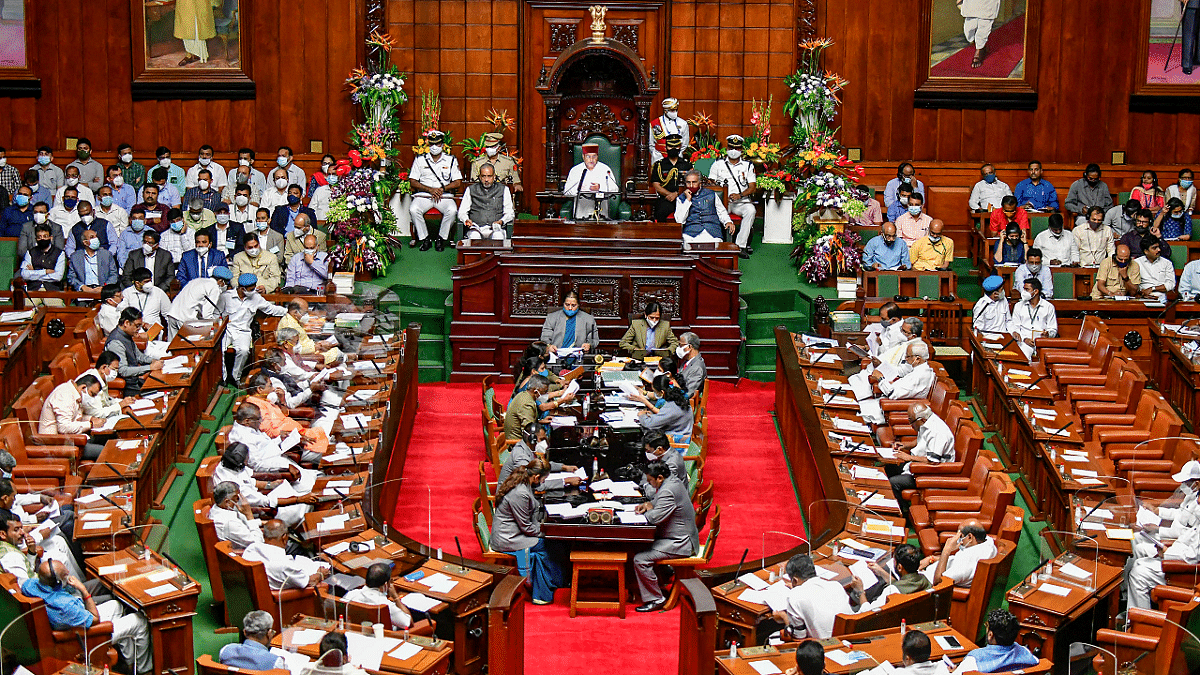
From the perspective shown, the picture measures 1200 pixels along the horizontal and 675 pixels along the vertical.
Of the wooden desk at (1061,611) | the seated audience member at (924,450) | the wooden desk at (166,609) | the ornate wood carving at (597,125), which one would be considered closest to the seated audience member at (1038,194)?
→ the ornate wood carving at (597,125)

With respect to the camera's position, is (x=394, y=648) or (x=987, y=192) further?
(x=987, y=192)

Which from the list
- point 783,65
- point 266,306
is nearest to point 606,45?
point 783,65

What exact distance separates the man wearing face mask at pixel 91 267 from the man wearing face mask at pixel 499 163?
14.2 ft

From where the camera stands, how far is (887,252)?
16.6 m

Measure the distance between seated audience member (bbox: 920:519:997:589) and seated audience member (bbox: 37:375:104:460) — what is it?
22.0ft

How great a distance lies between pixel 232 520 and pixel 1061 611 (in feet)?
18.3

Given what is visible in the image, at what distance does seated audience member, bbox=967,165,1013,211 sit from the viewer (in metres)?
18.7

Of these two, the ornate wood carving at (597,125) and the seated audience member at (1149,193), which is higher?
the ornate wood carving at (597,125)

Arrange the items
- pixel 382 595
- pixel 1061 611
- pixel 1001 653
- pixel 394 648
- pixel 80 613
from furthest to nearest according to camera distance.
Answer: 1. pixel 1061 611
2. pixel 382 595
3. pixel 80 613
4. pixel 394 648
5. pixel 1001 653

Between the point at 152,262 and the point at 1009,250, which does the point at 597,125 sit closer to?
the point at 1009,250

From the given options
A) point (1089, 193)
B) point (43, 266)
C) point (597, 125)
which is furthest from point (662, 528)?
point (1089, 193)

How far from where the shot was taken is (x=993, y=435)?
13.8 meters

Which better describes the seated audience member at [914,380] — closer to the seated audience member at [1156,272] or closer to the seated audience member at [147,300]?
the seated audience member at [1156,272]

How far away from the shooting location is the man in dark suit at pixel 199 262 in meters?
15.6
